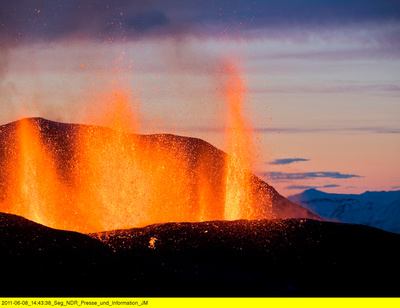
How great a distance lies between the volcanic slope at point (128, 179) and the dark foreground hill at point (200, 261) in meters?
19.3

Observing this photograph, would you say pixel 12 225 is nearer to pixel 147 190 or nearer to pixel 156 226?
pixel 156 226

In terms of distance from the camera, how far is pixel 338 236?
113ft

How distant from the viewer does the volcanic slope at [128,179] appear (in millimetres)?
58906

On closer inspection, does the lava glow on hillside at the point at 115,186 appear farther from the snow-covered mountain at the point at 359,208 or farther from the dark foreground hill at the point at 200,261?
the snow-covered mountain at the point at 359,208

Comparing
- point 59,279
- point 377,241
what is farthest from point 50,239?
point 377,241

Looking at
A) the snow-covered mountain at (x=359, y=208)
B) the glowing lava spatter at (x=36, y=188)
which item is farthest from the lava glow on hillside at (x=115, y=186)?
the snow-covered mountain at (x=359, y=208)

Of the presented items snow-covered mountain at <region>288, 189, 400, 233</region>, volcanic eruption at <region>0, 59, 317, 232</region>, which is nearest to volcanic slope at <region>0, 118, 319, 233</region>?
volcanic eruption at <region>0, 59, 317, 232</region>

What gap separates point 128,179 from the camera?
67.3m

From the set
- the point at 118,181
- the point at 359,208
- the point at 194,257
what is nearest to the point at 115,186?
the point at 118,181

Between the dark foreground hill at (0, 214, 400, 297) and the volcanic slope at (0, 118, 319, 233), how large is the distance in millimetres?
19304

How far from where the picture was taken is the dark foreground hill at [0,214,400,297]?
26156 millimetres

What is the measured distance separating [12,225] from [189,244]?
30.7 ft

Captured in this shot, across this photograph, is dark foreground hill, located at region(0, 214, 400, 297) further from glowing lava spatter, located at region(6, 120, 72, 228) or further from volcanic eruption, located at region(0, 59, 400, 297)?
glowing lava spatter, located at region(6, 120, 72, 228)

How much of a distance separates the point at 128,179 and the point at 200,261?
3913 centimetres
